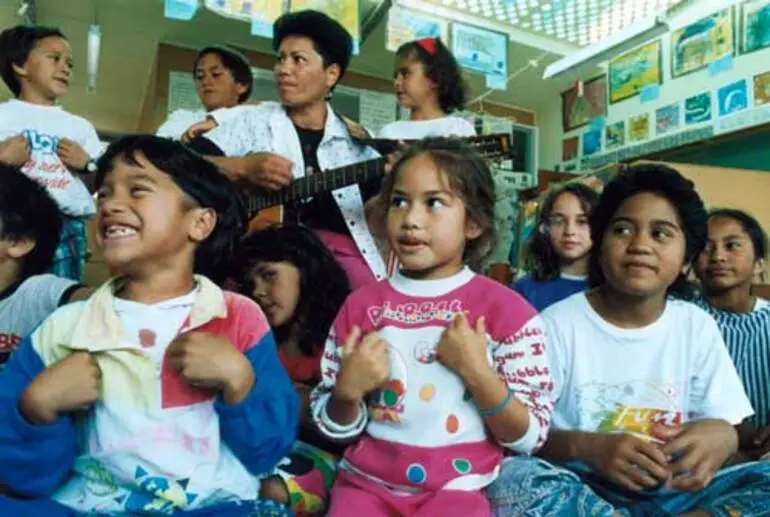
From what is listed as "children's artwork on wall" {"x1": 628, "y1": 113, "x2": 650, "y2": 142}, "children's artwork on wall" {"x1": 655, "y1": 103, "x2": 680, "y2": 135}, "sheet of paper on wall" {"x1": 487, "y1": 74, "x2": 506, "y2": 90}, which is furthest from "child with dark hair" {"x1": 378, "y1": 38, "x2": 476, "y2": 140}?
"children's artwork on wall" {"x1": 628, "y1": 113, "x2": 650, "y2": 142}

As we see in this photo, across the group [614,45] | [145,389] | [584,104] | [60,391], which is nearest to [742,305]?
[145,389]

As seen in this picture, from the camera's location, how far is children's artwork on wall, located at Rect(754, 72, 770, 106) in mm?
3613

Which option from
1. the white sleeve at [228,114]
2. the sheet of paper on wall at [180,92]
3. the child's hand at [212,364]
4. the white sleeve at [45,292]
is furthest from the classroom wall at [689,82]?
the child's hand at [212,364]

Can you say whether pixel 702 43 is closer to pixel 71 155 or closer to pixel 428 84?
pixel 428 84

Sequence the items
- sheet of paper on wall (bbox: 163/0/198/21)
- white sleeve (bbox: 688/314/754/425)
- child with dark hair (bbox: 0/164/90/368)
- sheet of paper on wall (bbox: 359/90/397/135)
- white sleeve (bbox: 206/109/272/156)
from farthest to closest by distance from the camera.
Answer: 1. sheet of paper on wall (bbox: 359/90/397/135)
2. sheet of paper on wall (bbox: 163/0/198/21)
3. white sleeve (bbox: 206/109/272/156)
4. child with dark hair (bbox: 0/164/90/368)
5. white sleeve (bbox: 688/314/754/425)

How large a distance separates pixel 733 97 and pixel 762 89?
0.19 meters

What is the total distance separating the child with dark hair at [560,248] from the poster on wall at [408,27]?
1.78m

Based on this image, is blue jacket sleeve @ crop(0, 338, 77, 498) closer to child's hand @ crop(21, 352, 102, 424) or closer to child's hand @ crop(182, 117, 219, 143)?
child's hand @ crop(21, 352, 102, 424)

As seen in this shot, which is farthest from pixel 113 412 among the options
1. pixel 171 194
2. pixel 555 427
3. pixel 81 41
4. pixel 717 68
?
pixel 81 41

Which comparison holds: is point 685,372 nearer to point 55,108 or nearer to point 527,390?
point 527,390

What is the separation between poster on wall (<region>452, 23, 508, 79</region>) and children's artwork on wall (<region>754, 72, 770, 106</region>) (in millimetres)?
1320

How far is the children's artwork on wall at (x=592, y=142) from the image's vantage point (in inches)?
195

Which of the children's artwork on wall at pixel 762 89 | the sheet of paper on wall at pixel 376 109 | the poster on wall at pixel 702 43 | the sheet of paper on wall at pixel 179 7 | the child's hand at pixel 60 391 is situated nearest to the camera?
the child's hand at pixel 60 391

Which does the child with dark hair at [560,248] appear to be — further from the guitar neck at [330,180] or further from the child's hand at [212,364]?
the child's hand at [212,364]
